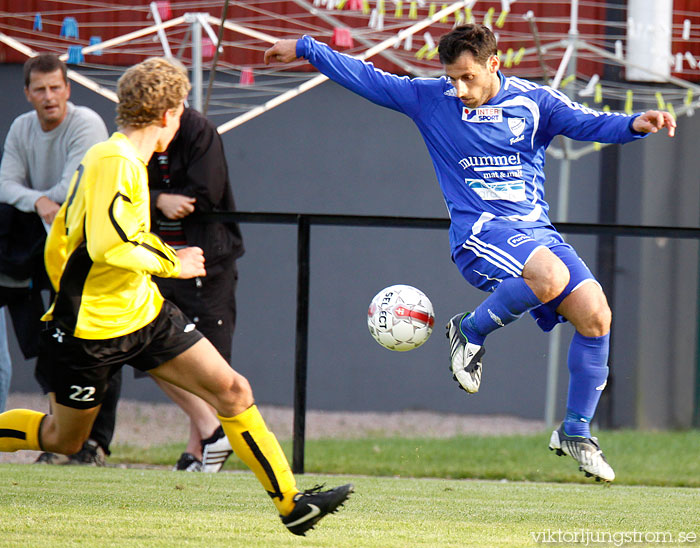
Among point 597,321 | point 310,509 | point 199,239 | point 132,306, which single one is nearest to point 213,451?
point 199,239

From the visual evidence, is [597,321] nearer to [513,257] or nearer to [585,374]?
[585,374]

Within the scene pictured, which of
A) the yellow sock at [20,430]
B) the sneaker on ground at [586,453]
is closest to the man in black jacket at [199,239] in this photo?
the yellow sock at [20,430]

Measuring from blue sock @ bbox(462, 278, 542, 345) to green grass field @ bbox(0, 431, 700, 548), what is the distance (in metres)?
0.90

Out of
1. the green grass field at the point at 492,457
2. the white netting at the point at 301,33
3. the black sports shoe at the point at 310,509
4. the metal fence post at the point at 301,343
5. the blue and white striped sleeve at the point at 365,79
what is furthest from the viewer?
the white netting at the point at 301,33

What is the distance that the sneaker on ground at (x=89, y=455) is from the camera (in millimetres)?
6355

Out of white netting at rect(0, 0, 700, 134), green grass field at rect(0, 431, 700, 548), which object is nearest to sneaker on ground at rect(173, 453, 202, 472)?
green grass field at rect(0, 431, 700, 548)

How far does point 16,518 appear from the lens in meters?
4.23

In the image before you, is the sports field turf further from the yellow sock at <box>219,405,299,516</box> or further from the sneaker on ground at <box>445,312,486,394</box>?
the sneaker on ground at <box>445,312,486,394</box>

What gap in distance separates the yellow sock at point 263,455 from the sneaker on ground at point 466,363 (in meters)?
1.07

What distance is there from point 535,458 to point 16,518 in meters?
4.30

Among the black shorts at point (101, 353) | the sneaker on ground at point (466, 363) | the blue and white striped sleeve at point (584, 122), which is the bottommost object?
the sneaker on ground at point (466, 363)

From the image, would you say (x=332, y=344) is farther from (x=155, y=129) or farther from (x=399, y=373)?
(x=155, y=129)

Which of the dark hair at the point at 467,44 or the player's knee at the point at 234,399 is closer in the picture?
the player's knee at the point at 234,399

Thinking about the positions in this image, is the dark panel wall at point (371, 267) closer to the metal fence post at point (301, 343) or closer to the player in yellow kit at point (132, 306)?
the metal fence post at point (301, 343)
